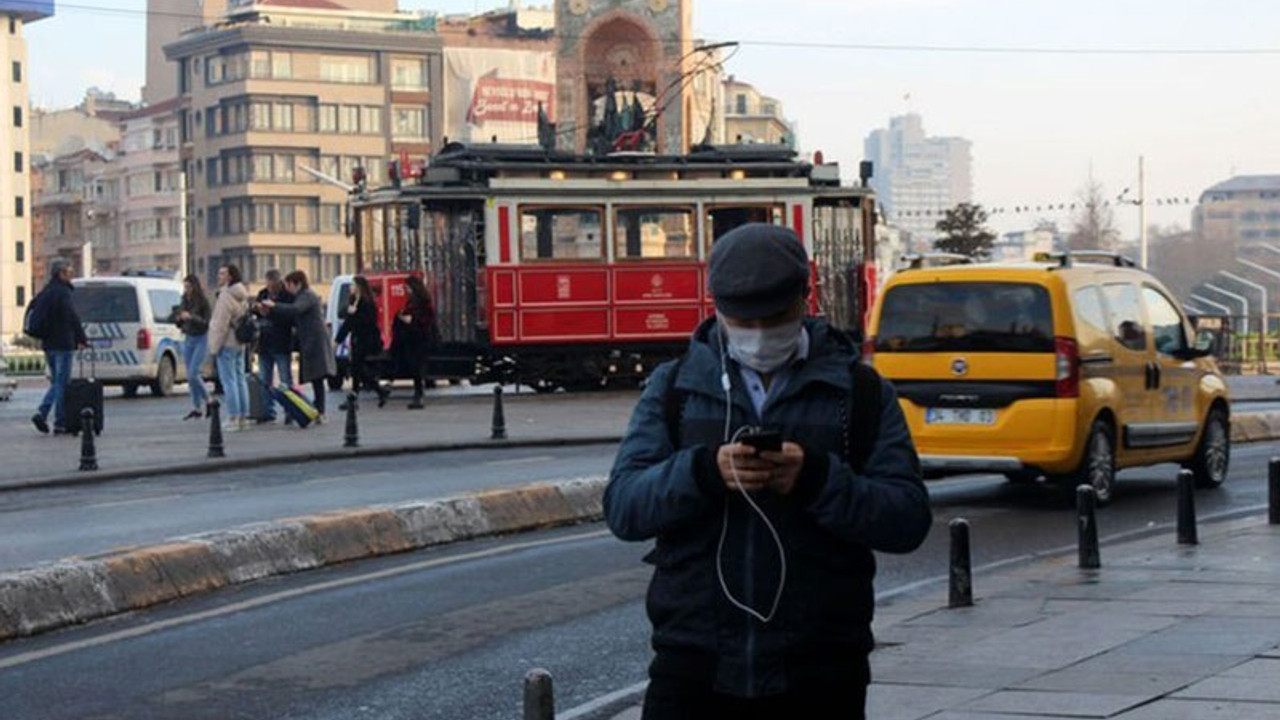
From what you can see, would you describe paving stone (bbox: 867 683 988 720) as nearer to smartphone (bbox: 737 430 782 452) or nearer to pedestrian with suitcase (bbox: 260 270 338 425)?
smartphone (bbox: 737 430 782 452)

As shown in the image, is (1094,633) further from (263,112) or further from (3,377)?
(263,112)

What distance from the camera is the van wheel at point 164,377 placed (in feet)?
122

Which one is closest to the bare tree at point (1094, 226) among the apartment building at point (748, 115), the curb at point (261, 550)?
the apartment building at point (748, 115)

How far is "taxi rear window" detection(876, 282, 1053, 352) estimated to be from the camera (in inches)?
657

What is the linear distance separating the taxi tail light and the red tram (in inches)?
750

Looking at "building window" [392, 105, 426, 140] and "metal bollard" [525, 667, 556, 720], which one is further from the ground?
"building window" [392, 105, 426, 140]

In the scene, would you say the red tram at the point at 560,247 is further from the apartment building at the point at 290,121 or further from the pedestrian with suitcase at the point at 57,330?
the apartment building at the point at 290,121

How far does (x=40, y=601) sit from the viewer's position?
→ 1084cm

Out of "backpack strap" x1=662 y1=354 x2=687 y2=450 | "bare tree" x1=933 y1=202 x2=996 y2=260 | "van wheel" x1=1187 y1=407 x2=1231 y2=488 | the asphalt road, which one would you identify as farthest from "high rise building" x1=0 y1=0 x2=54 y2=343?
"backpack strap" x1=662 y1=354 x2=687 y2=450

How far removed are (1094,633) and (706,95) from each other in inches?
3377

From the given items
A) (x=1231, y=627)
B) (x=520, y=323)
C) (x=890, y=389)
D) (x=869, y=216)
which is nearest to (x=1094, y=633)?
(x=1231, y=627)

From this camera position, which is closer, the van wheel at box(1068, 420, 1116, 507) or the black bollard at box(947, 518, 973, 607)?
the black bollard at box(947, 518, 973, 607)

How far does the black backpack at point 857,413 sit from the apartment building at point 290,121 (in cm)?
12730

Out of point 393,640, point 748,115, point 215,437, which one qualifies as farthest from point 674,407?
point 748,115
